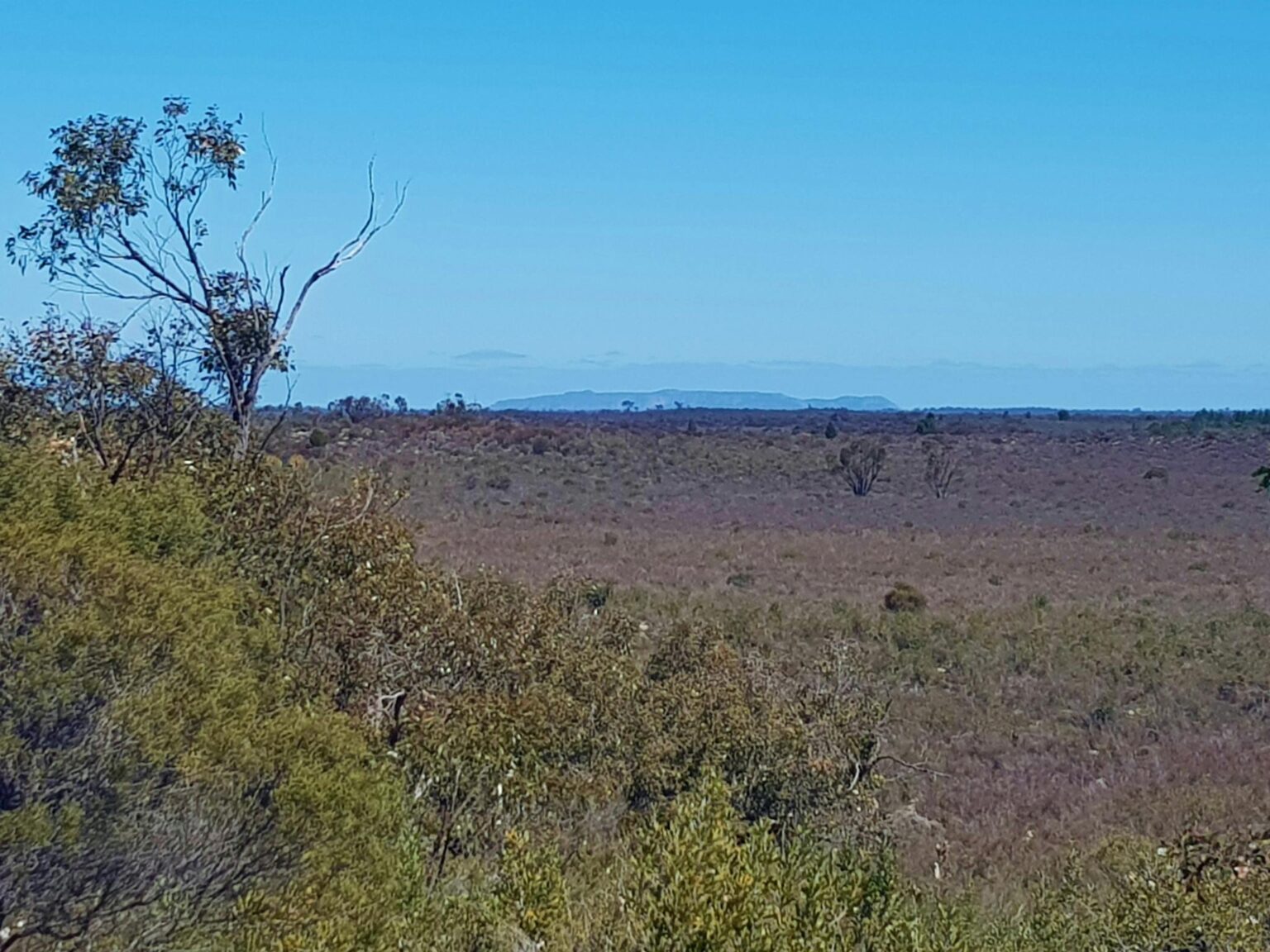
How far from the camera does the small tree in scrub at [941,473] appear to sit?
5703cm

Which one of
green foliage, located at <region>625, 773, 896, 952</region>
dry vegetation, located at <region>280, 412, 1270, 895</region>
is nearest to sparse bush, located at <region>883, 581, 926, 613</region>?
dry vegetation, located at <region>280, 412, 1270, 895</region>

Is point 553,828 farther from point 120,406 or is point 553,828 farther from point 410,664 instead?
point 120,406

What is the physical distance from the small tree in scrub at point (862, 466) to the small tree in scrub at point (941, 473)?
201 cm

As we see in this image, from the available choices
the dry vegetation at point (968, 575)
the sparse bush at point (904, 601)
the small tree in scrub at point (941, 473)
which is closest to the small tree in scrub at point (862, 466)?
the dry vegetation at point (968, 575)

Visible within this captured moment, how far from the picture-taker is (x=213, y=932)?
6.39m

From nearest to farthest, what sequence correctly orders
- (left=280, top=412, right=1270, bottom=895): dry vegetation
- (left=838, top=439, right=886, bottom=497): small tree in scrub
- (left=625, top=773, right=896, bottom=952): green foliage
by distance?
1. (left=625, top=773, right=896, bottom=952): green foliage
2. (left=280, top=412, right=1270, bottom=895): dry vegetation
3. (left=838, top=439, right=886, bottom=497): small tree in scrub

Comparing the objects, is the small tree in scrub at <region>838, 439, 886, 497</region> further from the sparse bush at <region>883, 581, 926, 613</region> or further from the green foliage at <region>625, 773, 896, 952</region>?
the green foliage at <region>625, 773, 896, 952</region>

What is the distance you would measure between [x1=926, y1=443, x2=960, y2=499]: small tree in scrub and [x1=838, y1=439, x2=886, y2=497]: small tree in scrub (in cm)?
201

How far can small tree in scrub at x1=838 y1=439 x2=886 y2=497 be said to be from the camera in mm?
57375

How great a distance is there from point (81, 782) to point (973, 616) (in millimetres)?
24375

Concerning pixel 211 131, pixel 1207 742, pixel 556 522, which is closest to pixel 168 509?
pixel 211 131

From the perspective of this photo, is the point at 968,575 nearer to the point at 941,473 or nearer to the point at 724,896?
the point at 941,473

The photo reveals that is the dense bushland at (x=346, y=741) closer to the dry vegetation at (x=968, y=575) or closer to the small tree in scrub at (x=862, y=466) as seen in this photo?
the dry vegetation at (x=968, y=575)

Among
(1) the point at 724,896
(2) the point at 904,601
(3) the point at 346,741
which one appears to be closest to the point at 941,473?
(2) the point at 904,601
